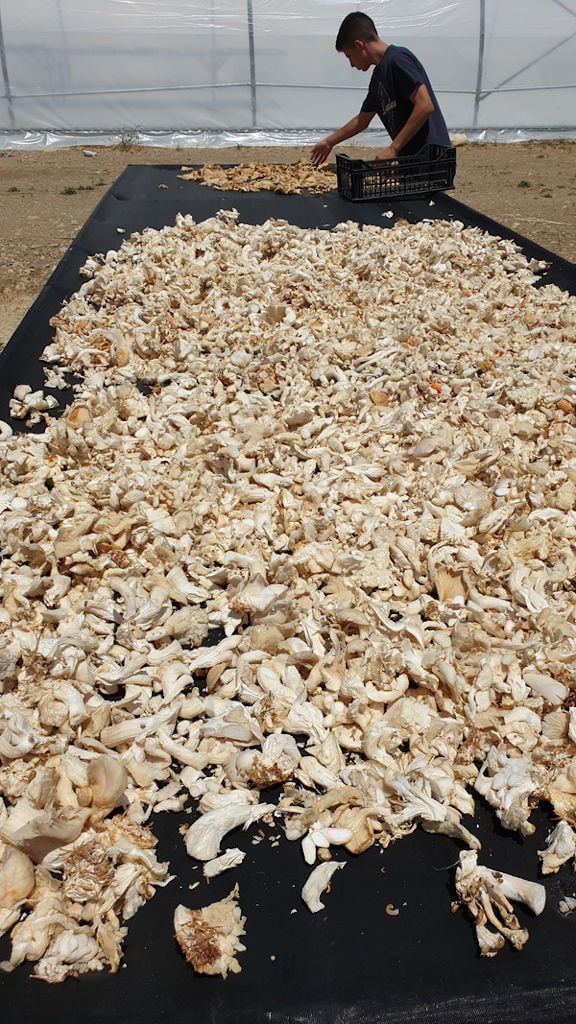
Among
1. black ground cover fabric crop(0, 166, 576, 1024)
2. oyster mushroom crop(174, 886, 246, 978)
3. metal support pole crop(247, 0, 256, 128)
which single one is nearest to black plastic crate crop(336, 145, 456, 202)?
black ground cover fabric crop(0, 166, 576, 1024)

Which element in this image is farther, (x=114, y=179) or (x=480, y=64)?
(x=480, y=64)

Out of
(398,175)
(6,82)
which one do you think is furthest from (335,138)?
(6,82)

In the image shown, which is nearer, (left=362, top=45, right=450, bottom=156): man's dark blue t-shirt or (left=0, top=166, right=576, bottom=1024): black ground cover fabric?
(left=0, top=166, right=576, bottom=1024): black ground cover fabric

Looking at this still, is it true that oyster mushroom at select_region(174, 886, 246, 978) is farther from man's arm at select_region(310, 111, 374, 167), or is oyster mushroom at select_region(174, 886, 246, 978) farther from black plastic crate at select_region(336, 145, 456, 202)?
man's arm at select_region(310, 111, 374, 167)

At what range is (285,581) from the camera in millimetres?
1639

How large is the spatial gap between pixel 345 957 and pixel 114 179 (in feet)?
30.9

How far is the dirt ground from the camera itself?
19.3 ft

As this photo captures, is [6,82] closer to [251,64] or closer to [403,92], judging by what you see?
[251,64]

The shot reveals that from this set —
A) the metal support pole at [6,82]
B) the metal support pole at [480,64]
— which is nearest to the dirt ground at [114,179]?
the metal support pole at [480,64]

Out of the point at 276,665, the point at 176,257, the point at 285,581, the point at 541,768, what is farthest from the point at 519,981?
the point at 176,257

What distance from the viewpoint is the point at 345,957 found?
3.40ft

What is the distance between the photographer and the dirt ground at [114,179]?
5895mm

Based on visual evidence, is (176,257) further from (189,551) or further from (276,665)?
(276,665)

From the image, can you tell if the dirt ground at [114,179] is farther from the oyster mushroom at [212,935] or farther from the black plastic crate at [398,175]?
the oyster mushroom at [212,935]
